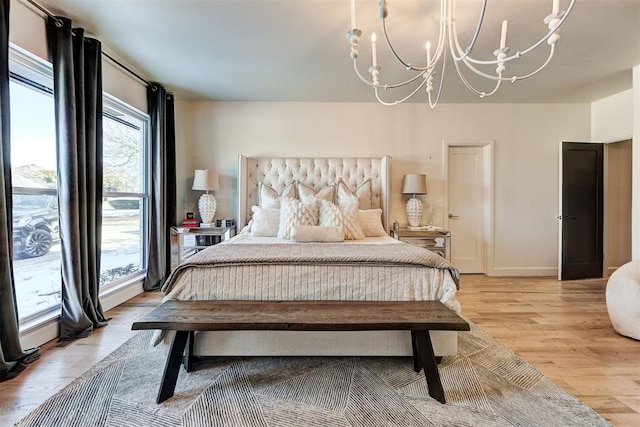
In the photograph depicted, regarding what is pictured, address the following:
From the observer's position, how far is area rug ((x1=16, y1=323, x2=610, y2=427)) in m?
1.50

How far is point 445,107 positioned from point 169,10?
3676 mm

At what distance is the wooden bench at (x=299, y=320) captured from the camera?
1.60m

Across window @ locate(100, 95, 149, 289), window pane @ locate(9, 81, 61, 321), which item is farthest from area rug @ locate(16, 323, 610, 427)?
window @ locate(100, 95, 149, 289)

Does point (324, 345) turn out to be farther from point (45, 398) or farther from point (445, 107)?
point (445, 107)

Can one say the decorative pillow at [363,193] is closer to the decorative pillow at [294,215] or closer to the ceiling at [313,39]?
the decorative pillow at [294,215]

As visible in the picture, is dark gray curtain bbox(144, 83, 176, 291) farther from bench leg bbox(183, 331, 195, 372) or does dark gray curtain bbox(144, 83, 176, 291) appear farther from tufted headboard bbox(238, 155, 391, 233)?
bench leg bbox(183, 331, 195, 372)

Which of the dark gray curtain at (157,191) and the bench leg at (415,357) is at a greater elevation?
the dark gray curtain at (157,191)

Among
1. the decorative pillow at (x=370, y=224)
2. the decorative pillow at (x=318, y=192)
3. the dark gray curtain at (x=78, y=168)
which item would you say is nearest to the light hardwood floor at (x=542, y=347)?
the dark gray curtain at (x=78, y=168)

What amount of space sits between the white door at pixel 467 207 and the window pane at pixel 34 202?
4.70 m

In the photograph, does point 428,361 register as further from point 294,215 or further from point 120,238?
point 120,238

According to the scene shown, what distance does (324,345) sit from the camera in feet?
6.23

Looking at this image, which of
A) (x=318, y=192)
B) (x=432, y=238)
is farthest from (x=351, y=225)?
(x=432, y=238)

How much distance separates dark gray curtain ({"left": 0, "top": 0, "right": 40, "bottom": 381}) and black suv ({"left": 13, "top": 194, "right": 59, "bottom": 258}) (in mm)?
333

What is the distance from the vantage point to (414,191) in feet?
13.3
